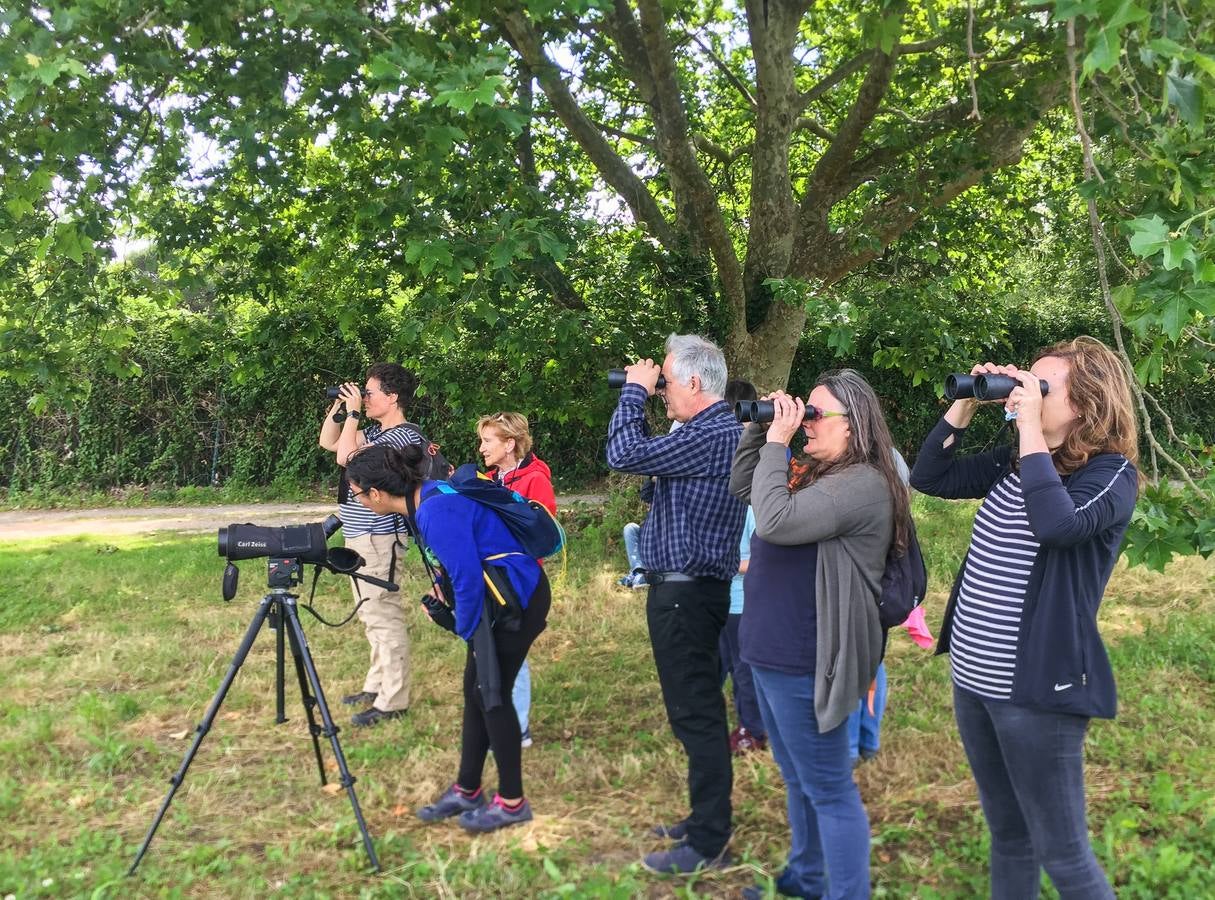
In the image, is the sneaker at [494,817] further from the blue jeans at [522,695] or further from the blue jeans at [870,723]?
the blue jeans at [870,723]

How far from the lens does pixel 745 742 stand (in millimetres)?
4344

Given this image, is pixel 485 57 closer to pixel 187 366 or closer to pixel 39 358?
pixel 39 358

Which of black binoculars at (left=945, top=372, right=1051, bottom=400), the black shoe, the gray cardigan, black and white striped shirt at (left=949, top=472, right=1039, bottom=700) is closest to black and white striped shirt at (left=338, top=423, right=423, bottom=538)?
the black shoe

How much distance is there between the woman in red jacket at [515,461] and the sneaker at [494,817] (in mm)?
792

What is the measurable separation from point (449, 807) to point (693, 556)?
1.53 metres

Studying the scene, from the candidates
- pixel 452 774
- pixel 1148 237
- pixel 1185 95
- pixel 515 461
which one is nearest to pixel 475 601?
pixel 452 774

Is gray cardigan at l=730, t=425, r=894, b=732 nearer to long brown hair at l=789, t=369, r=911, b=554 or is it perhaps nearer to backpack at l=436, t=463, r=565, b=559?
long brown hair at l=789, t=369, r=911, b=554

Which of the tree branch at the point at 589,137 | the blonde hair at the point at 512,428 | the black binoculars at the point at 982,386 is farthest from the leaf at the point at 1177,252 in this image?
the tree branch at the point at 589,137

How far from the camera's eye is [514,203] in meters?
5.82

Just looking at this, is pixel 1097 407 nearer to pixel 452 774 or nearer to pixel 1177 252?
pixel 1177 252

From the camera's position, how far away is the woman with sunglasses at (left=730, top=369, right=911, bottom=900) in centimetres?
258

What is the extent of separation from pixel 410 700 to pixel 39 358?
3820 mm

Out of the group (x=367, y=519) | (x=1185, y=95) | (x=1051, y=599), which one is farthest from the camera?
(x=367, y=519)

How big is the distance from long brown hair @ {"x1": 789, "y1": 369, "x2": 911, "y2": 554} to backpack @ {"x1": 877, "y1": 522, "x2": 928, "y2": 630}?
4cm
